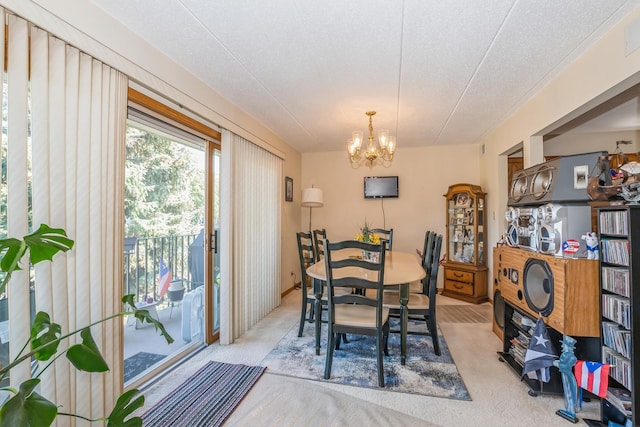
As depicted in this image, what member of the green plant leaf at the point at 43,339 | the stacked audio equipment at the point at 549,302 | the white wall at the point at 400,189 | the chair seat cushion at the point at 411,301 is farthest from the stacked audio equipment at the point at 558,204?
the green plant leaf at the point at 43,339

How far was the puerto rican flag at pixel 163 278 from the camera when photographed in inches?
109

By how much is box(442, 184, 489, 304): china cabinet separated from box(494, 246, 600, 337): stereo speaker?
1.85 meters

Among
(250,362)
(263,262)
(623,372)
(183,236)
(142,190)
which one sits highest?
(142,190)

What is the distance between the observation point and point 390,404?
74.5 inches

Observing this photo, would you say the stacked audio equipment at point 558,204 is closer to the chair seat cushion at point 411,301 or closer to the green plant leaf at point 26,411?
the chair seat cushion at point 411,301

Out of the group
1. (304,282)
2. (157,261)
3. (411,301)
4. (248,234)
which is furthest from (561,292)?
(157,261)

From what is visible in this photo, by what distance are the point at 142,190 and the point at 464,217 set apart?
164 inches

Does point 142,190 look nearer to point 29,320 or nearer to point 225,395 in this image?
point 29,320

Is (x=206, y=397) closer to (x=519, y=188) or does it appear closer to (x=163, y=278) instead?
(x=163, y=278)

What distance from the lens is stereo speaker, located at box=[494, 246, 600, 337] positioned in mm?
1733

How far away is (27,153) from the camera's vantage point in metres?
1.26

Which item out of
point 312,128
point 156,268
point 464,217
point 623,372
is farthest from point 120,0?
point 464,217

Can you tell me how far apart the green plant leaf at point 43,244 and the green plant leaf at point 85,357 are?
0.32m

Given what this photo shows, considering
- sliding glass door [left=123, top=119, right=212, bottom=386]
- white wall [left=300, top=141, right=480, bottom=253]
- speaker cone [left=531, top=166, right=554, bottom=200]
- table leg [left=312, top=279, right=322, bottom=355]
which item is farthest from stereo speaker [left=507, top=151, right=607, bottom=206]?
sliding glass door [left=123, top=119, right=212, bottom=386]
